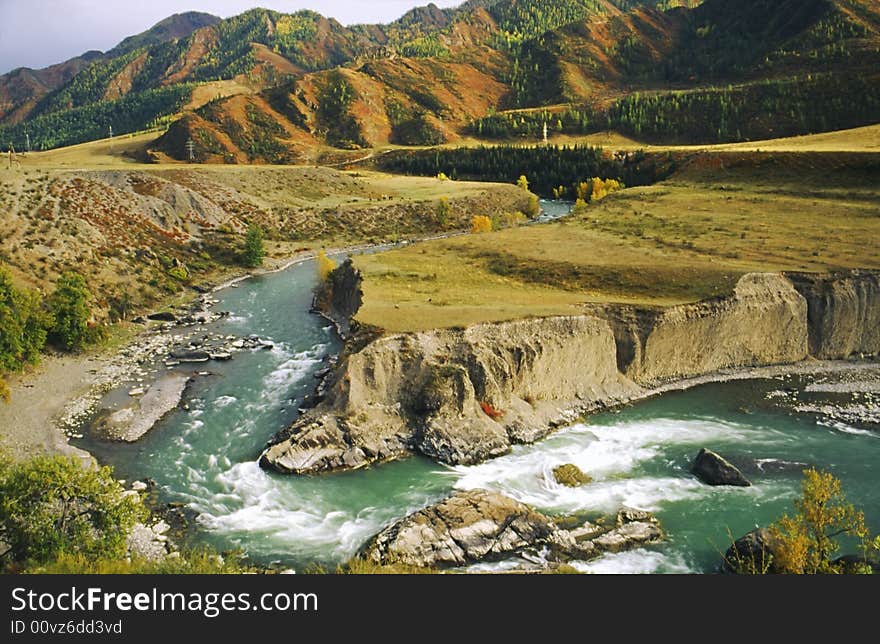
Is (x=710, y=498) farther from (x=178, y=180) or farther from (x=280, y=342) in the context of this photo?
(x=178, y=180)

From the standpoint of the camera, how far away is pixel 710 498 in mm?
37875

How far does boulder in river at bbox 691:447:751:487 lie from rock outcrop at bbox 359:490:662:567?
252 inches

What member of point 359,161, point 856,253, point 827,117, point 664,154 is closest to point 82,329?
point 856,253

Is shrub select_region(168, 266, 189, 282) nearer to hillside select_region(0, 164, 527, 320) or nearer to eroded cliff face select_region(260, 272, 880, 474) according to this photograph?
hillside select_region(0, 164, 527, 320)

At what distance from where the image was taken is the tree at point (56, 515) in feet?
91.7

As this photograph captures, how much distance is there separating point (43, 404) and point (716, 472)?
4499 centimetres

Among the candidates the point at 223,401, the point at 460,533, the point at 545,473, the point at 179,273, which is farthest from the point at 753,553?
the point at 179,273

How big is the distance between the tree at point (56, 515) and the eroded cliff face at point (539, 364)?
1189cm

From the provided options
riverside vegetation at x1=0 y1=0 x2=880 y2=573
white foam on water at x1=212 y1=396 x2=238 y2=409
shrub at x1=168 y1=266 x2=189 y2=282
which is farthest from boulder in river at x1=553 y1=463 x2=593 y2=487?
shrub at x1=168 y1=266 x2=189 y2=282

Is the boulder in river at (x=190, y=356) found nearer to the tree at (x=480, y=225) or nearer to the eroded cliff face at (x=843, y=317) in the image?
the tree at (x=480, y=225)

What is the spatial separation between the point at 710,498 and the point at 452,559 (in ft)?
50.3

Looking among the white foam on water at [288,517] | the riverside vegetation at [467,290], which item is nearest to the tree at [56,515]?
the riverside vegetation at [467,290]

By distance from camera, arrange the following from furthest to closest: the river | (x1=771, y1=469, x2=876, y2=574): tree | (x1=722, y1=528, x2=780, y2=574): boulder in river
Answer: the river, (x1=722, y1=528, x2=780, y2=574): boulder in river, (x1=771, y1=469, x2=876, y2=574): tree

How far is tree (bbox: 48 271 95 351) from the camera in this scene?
2339 inches
